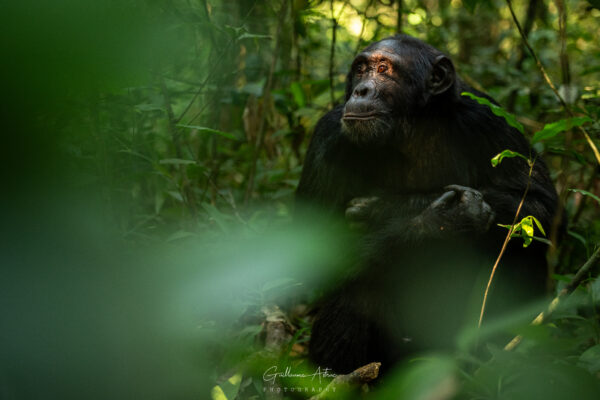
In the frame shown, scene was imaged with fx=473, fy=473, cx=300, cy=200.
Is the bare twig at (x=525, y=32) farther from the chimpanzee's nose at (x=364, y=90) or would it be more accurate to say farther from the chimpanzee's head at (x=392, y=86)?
the chimpanzee's nose at (x=364, y=90)

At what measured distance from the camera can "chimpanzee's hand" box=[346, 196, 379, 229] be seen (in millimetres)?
3400

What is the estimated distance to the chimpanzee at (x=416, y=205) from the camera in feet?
10.4

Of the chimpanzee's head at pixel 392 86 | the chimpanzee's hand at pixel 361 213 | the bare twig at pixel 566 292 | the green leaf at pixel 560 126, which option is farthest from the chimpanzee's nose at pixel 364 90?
the bare twig at pixel 566 292

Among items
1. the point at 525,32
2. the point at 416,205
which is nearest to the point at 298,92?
the point at 416,205

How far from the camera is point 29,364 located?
82 centimetres

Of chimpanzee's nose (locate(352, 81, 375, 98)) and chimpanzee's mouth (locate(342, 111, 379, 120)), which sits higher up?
chimpanzee's nose (locate(352, 81, 375, 98))

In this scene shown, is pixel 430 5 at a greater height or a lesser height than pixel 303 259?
greater

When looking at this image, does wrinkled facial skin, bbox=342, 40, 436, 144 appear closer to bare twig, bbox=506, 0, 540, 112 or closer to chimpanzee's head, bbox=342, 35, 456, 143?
chimpanzee's head, bbox=342, 35, 456, 143

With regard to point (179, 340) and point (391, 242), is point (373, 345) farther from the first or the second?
point (179, 340)

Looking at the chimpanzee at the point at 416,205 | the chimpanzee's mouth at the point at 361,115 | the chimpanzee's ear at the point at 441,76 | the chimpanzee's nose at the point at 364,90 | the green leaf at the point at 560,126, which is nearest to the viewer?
the green leaf at the point at 560,126

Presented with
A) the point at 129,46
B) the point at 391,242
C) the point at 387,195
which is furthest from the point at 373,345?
the point at 129,46

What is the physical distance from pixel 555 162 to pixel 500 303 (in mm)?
4236

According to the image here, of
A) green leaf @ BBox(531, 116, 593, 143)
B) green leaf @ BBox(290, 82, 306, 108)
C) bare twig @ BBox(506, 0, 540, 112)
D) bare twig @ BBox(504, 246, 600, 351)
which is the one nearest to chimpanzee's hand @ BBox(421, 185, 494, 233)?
green leaf @ BBox(531, 116, 593, 143)

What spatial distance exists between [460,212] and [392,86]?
1084 millimetres
